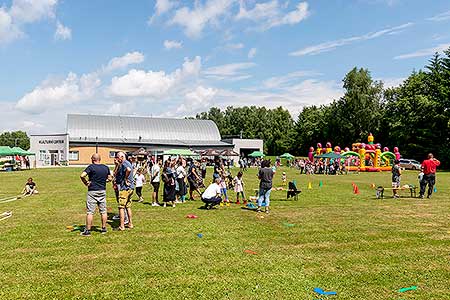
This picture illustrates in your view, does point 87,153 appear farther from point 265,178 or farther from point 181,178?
point 265,178

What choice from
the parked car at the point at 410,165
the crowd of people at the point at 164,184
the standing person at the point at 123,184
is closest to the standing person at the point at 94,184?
the crowd of people at the point at 164,184

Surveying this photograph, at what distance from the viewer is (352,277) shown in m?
6.43

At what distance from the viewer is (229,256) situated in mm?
7508

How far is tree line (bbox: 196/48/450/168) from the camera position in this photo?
54219 millimetres

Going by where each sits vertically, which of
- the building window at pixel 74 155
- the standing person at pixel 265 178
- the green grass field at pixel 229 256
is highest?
the building window at pixel 74 155

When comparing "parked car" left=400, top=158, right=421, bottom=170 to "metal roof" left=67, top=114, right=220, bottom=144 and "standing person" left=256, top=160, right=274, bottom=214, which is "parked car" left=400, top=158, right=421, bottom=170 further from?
"standing person" left=256, top=160, right=274, bottom=214

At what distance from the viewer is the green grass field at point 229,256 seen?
584cm

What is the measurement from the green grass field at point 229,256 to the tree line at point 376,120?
47092 mm

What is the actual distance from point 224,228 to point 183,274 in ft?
12.1

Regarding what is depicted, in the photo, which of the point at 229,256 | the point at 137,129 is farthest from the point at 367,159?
the point at 229,256

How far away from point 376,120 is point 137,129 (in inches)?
1569

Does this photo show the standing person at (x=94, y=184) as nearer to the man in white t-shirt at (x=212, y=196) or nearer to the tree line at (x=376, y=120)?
the man in white t-shirt at (x=212, y=196)

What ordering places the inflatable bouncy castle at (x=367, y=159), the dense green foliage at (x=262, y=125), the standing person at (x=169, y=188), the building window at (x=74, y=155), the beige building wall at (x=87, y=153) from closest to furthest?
the standing person at (x=169, y=188) → the inflatable bouncy castle at (x=367, y=159) → the building window at (x=74, y=155) → the beige building wall at (x=87, y=153) → the dense green foliage at (x=262, y=125)

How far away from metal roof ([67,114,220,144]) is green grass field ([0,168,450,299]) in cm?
5593
